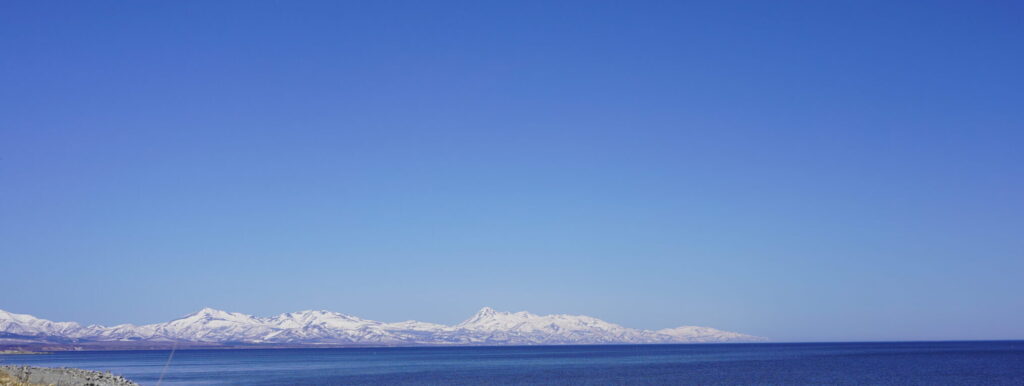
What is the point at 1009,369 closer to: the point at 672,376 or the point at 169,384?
the point at 672,376

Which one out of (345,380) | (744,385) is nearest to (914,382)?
(744,385)

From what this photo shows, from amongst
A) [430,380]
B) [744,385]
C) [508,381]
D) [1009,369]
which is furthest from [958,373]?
[430,380]

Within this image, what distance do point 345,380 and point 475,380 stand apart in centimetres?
1582

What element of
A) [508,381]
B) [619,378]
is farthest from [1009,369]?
[508,381]

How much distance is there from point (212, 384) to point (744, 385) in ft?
186

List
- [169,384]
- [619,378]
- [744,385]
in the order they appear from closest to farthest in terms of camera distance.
A: [744,385] → [169,384] → [619,378]

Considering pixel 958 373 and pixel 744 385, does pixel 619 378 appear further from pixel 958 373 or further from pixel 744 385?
pixel 958 373

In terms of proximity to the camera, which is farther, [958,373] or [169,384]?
[958,373]

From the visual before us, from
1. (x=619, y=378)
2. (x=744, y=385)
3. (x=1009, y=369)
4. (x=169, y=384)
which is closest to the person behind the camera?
(x=744, y=385)

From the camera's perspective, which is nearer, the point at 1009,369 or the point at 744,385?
the point at 744,385

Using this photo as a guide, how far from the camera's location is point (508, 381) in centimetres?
9356

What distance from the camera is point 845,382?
85875 mm

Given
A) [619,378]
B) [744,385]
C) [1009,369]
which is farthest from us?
[1009,369]

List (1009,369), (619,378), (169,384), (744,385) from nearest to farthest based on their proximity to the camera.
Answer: (744,385) < (169,384) < (619,378) < (1009,369)
